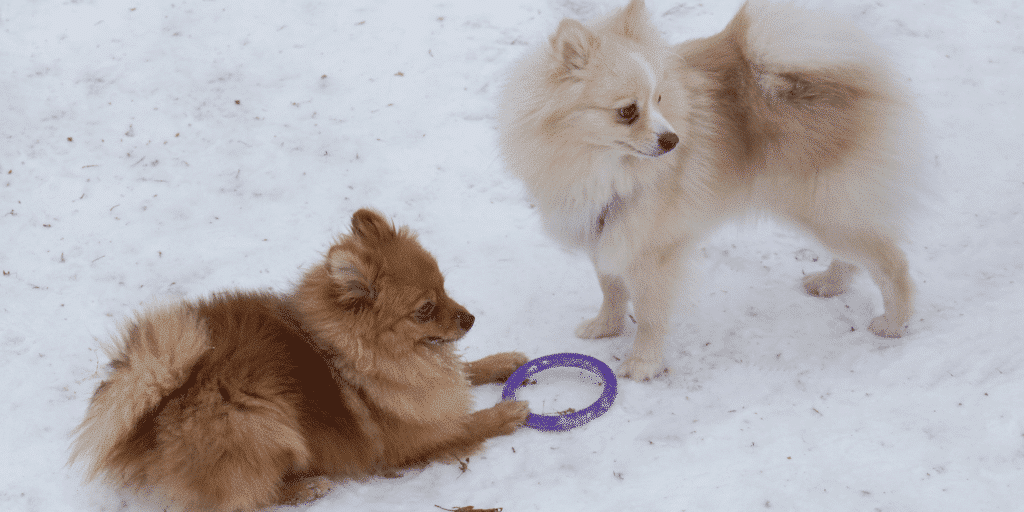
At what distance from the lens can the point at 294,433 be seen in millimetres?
2682

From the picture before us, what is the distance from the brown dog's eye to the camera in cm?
284

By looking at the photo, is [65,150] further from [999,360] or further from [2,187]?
[999,360]

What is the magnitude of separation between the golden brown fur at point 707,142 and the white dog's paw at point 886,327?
20 cm

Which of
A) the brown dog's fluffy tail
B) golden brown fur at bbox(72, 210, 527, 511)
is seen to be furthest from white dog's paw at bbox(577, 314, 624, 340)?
the brown dog's fluffy tail

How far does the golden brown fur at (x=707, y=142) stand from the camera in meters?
3.22

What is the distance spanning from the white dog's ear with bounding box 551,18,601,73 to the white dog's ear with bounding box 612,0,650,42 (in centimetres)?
23

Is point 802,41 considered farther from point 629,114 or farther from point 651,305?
point 651,305

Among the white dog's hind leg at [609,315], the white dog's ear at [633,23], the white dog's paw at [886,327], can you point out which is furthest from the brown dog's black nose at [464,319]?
the white dog's paw at [886,327]

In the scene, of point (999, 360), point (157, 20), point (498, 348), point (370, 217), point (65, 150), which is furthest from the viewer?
point (157, 20)

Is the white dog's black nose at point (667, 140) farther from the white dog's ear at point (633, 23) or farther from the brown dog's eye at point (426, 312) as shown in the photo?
the brown dog's eye at point (426, 312)

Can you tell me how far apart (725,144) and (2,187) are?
490 cm

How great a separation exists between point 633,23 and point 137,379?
106 inches

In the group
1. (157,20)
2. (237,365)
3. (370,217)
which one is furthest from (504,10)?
(237,365)

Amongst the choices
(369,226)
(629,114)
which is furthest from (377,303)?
(629,114)
